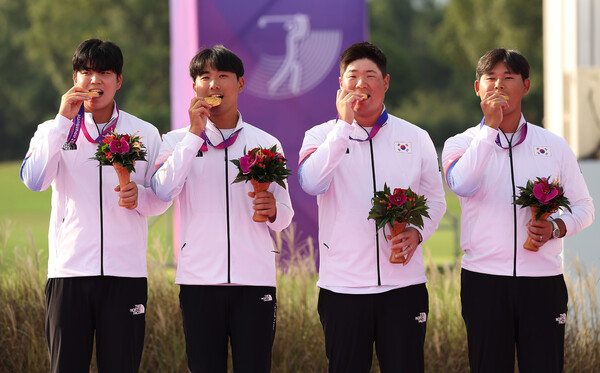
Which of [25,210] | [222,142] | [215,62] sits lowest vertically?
[222,142]

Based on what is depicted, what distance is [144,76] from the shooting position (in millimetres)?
34219

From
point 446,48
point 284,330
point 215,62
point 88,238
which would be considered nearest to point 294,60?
point 284,330

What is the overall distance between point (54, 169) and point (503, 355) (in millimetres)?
2551

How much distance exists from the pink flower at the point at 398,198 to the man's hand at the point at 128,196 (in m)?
1.31

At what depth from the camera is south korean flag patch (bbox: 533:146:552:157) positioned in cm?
491

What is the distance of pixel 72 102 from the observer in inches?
183

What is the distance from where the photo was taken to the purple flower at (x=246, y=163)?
4.54 m

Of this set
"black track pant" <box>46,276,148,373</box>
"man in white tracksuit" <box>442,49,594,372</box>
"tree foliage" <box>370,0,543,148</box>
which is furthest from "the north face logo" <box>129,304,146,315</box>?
"tree foliage" <box>370,0,543,148</box>

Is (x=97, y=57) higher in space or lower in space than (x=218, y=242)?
higher

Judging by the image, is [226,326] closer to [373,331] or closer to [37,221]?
[373,331]

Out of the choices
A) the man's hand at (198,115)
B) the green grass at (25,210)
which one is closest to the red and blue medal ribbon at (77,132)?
the man's hand at (198,115)

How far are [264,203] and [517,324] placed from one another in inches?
59.3

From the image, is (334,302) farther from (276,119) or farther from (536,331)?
(276,119)

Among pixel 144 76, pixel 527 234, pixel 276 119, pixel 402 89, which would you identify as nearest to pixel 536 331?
pixel 527 234
